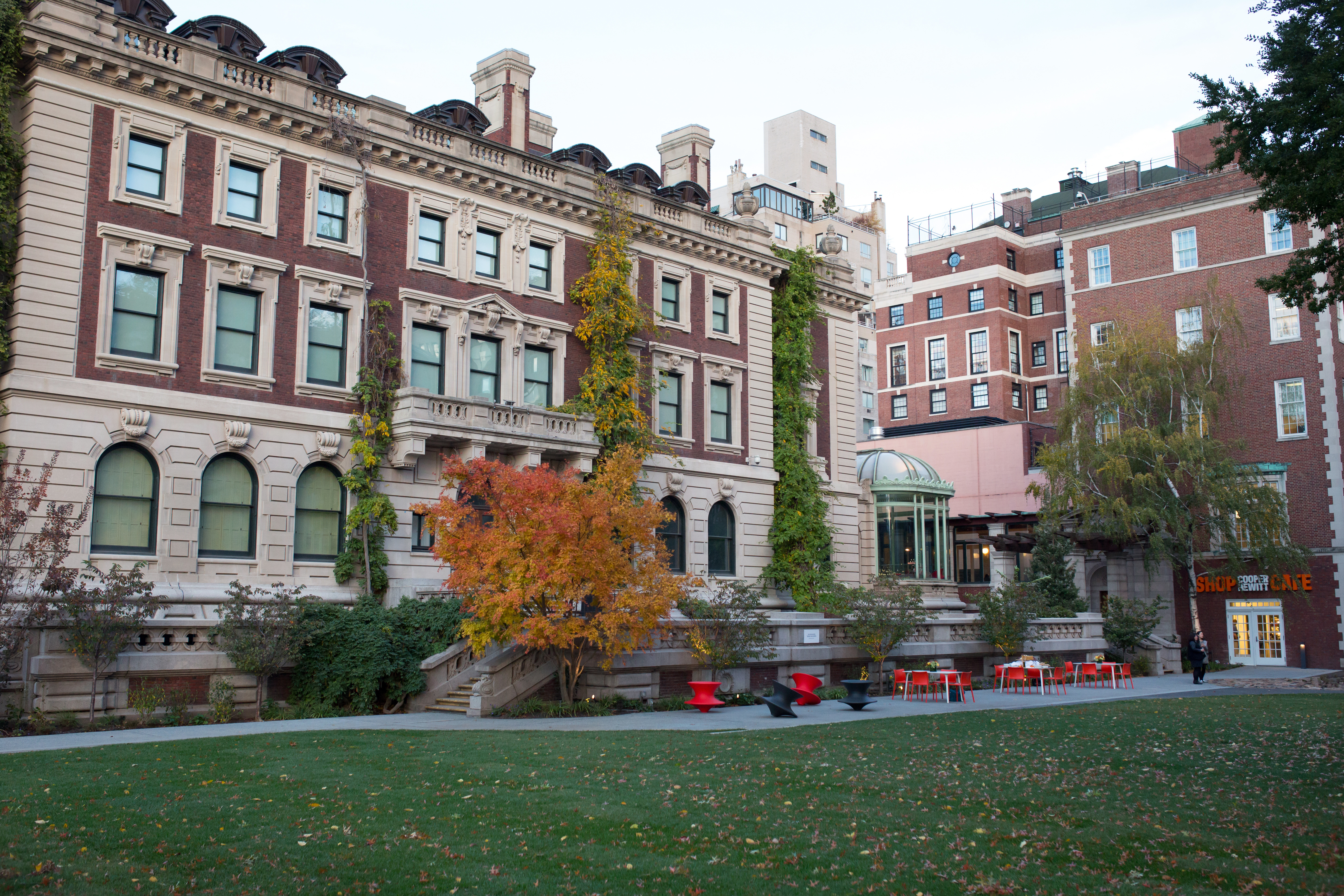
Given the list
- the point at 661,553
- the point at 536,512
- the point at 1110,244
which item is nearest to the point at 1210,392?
the point at 1110,244

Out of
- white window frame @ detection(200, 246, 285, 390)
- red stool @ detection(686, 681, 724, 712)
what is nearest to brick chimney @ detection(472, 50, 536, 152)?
white window frame @ detection(200, 246, 285, 390)

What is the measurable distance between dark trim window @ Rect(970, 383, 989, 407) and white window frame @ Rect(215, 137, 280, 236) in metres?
48.1

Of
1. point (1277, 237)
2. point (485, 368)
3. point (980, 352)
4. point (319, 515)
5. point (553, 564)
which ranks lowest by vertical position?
point (553, 564)

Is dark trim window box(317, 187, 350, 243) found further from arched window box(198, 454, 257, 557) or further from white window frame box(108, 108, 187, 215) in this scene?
arched window box(198, 454, 257, 557)

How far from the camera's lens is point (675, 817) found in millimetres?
11508

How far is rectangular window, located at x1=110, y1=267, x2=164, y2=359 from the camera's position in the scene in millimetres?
25906

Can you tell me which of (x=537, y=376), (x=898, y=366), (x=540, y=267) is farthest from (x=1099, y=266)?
(x=537, y=376)

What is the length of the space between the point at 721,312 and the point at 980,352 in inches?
1264

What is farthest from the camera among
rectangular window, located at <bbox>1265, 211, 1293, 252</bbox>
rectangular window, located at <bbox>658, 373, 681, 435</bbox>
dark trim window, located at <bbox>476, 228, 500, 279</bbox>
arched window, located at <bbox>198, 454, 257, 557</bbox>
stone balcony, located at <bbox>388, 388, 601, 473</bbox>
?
rectangular window, located at <bbox>1265, 211, 1293, 252</bbox>

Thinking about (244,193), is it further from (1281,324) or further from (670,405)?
(1281,324)

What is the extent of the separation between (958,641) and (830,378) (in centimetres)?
1385

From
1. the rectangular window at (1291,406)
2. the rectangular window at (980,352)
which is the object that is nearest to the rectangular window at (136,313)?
the rectangular window at (1291,406)

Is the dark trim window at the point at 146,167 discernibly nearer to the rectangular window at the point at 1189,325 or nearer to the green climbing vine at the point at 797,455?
the green climbing vine at the point at 797,455

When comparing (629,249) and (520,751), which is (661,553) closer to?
(520,751)
